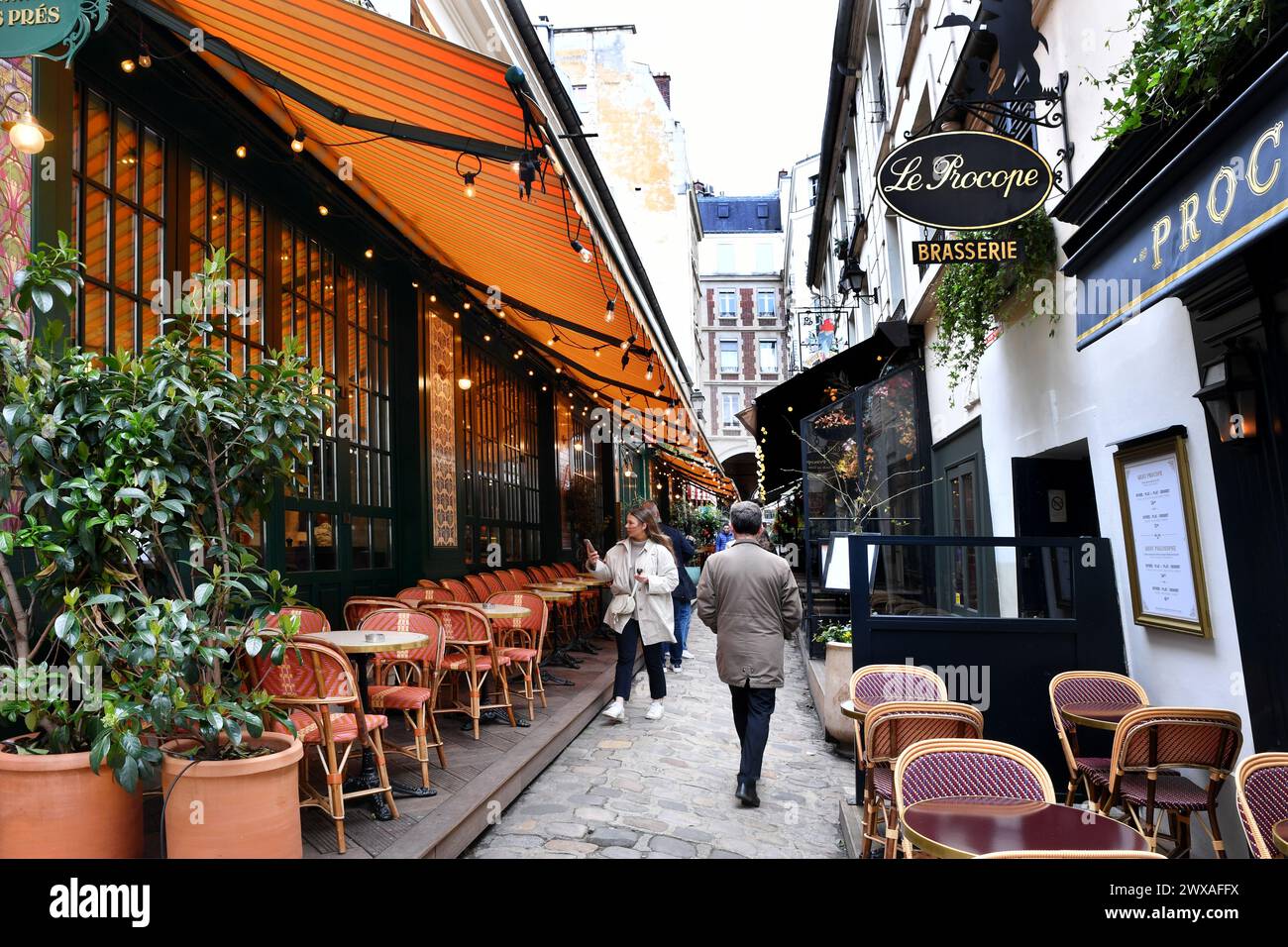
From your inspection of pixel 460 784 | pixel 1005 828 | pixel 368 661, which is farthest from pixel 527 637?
pixel 1005 828

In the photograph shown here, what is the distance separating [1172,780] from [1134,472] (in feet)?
5.45

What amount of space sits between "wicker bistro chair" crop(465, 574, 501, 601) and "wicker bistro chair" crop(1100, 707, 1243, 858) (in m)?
6.02

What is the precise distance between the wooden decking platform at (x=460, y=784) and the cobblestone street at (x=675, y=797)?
0.11m

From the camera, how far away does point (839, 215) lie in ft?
57.5

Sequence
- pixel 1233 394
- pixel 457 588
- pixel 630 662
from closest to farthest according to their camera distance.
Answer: pixel 1233 394 < pixel 630 662 < pixel 457 588

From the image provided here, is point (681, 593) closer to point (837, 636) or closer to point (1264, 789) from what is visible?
point (837, 636)

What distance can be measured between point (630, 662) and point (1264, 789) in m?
4.92

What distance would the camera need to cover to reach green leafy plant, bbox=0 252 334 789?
2.86 metres

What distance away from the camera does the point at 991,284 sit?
5.84 metres

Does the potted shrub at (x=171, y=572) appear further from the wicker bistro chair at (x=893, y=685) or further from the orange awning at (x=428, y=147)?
the wicker bistro chair at (x=893, y=685)

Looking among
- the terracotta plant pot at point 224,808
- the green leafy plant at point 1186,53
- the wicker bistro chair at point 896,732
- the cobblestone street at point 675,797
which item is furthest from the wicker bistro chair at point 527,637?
the green leafy plant at point 1186,53

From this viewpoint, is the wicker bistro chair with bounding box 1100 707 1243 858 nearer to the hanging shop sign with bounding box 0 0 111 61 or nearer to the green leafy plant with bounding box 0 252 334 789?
the green leafy plant with bounding box 0 252 334 789

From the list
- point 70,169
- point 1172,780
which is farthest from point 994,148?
point 70,169
